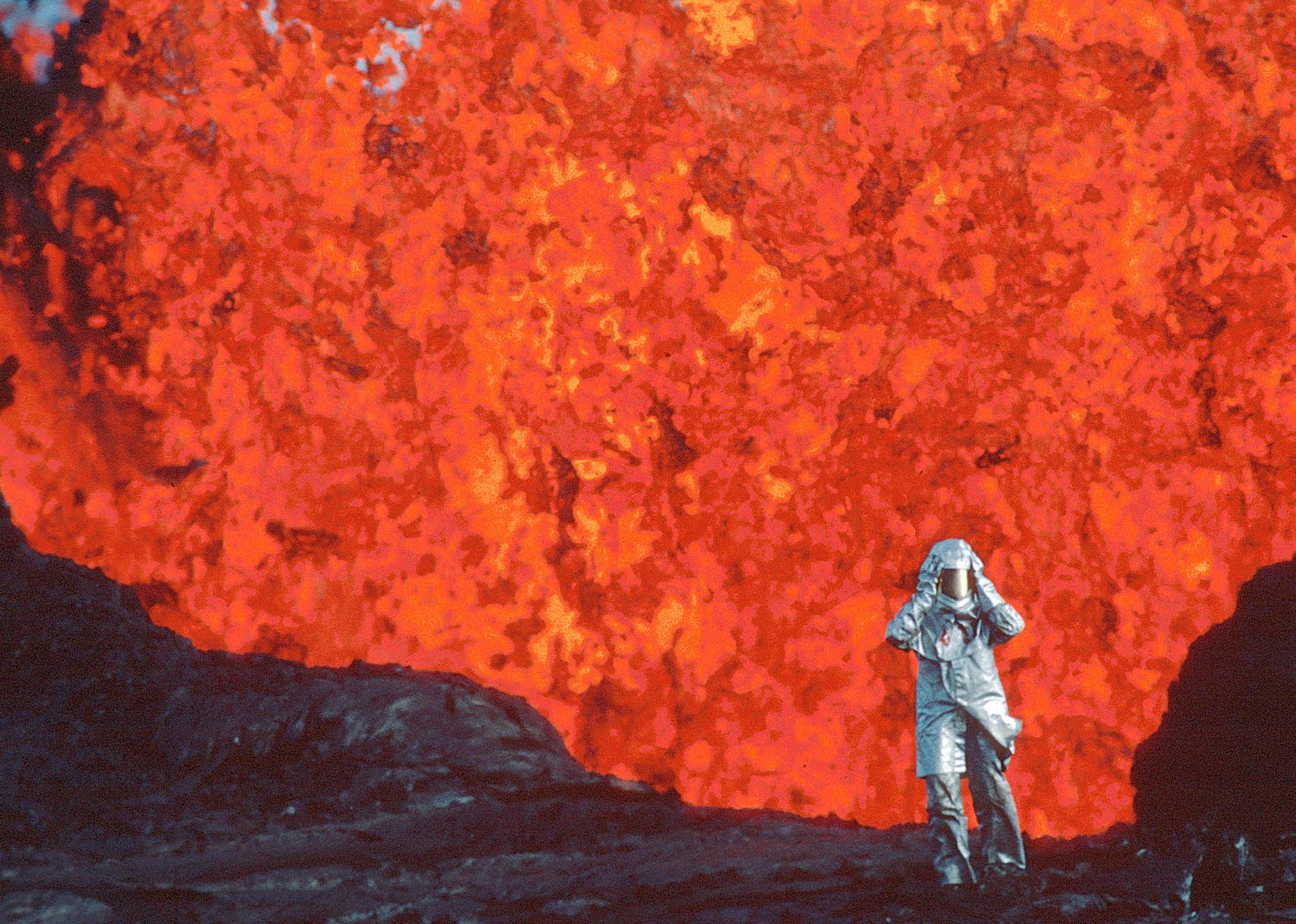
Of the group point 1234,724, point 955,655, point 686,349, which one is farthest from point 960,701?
point 686,349

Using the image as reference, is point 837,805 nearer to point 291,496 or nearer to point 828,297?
point 828,297

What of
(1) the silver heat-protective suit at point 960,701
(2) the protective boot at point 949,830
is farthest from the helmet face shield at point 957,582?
(2) the protective boot at point 949,830

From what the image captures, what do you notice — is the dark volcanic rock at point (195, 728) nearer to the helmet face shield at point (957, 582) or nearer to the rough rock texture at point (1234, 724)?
the helmet face shield at point (957, 582)

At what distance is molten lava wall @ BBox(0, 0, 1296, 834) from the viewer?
30.4 ft

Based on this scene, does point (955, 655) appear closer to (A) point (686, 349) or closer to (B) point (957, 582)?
(B) point (957, 582)

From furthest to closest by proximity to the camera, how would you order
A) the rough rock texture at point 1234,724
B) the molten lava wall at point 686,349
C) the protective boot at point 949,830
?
the molten lava wall at point 686,349 < the rough rock texture at point 1234,724 < the protective boot at point 949,830

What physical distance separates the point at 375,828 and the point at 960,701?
3.74 metres

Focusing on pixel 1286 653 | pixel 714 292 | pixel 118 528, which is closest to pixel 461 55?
pixel 714 292

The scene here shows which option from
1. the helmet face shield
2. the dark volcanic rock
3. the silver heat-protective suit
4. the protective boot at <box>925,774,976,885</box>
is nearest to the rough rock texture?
the silver heat-protective suit

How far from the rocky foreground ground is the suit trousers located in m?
0.13

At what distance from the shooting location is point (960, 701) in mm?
5086

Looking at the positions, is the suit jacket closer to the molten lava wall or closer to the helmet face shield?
the helmet face shield

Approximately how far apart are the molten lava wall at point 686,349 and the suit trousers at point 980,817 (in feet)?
13.1

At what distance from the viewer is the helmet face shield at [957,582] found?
512 cm
